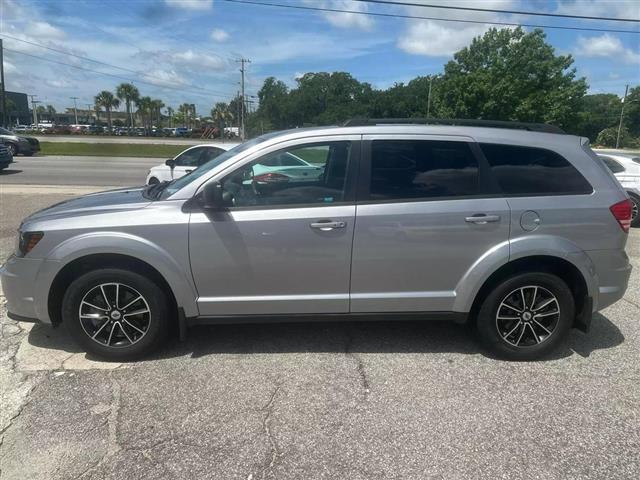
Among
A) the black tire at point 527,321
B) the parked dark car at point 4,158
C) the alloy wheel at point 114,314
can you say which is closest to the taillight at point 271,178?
the alloy wheel at point 114,314

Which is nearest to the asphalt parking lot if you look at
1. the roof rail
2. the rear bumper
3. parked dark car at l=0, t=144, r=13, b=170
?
the rear bumper

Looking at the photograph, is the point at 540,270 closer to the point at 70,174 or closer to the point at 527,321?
the point at 527,321

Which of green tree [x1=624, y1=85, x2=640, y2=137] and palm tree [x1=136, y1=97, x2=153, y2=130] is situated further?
palm tree [x1=136, y1=97, x2=153, y2=130]

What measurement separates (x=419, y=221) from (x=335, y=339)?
1282 mm

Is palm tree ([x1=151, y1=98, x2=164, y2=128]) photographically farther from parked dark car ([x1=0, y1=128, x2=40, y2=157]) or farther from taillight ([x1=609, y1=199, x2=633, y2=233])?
taillight ([x1=609, y1=199, x2=633, y2=233])

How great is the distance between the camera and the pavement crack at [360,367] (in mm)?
3466

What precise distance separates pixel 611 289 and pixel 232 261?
2.94m

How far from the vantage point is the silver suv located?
3.64 metres

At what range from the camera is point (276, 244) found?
3648mm

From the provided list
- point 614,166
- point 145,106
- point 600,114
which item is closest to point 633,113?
point 600,114

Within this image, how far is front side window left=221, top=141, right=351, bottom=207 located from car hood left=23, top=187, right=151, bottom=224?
0.73 meters

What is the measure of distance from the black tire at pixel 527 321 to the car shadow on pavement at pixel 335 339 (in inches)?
7.6

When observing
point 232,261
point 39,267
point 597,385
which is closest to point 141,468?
point 232,261

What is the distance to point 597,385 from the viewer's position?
3572mm
